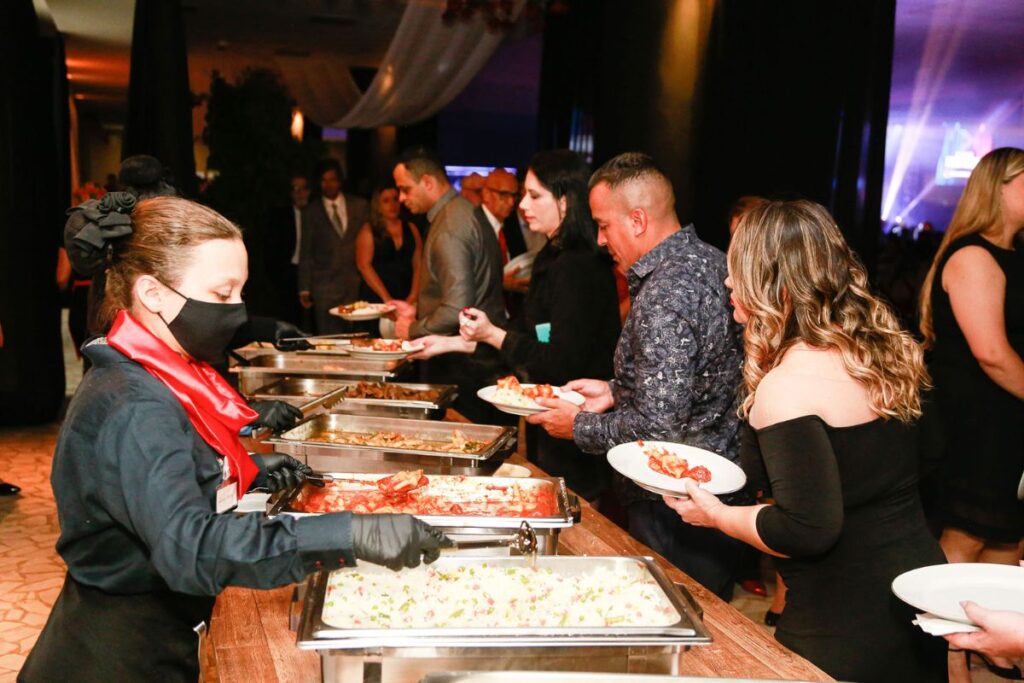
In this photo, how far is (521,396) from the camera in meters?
2.49

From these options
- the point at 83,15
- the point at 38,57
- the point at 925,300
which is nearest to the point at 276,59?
the point at 83,15

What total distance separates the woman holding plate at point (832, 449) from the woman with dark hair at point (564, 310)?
1029 millimetres

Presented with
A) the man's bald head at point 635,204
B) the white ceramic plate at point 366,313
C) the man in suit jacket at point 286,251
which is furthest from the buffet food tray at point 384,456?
the man in suit jacket at point 286,251

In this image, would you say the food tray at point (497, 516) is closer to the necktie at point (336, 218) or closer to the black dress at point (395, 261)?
the black dress at point (395, 261)

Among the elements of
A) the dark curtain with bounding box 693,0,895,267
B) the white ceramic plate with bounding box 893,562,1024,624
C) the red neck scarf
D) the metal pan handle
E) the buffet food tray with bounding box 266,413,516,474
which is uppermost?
the dark curtain with bounding box 693,0,895,267

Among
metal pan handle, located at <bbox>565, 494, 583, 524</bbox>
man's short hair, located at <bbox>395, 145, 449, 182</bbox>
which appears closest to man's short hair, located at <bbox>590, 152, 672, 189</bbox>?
metal pan handle, located at <bbox>565, 494, 583, 524</bbox>

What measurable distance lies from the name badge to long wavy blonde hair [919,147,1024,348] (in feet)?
6.95

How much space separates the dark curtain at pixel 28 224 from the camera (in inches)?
202

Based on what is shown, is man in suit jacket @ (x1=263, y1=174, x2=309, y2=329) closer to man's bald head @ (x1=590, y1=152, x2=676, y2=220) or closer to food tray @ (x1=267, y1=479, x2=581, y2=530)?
man's bald head @ (x1=590, y1=152, x2=676, y2=220)

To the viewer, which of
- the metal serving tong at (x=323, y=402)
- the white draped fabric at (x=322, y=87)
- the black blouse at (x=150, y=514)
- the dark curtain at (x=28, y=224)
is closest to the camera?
the black blouse at (x=150, y=514)

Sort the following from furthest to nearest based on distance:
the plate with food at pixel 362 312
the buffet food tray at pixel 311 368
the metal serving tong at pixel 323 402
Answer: the plate with food at pixel 362 312
the buffet food tray at pixel 311 368
the metal serving tong at pixel 323 402

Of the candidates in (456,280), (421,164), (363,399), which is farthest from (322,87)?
(363,399)

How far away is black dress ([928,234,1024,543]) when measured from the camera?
8.43 ft

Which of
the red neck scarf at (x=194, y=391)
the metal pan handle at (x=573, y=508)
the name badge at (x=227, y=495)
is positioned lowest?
the metal pan handle at (x=573, y=508)
